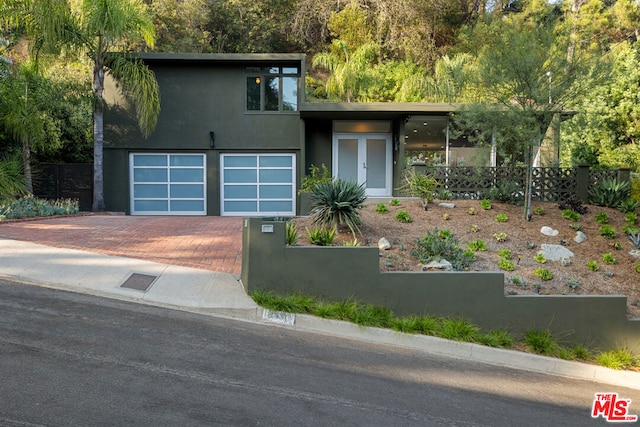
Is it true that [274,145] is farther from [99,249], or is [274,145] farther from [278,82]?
[99,249]

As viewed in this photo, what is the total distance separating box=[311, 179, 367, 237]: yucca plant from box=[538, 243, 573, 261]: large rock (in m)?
3.87

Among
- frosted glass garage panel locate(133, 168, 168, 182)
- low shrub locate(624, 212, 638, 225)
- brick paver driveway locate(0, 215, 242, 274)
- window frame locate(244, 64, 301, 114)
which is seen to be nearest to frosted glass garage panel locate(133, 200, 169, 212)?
frosted glass garage panel locate(133, 168, 168, 182)

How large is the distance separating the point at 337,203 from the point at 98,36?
12.1m

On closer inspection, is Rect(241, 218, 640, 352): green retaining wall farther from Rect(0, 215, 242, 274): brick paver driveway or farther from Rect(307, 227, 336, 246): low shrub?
Rect(0, 215, 242, 274): brick paver driveway

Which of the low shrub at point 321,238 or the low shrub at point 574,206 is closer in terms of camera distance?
the low shrub at point 321,238

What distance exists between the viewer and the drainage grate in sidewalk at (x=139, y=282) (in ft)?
27.6

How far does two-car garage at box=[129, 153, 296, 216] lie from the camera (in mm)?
19625

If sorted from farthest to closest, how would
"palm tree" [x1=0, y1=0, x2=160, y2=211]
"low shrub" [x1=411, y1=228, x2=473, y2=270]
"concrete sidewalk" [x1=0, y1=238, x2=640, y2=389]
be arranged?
"palm tree" [x1=0, y1=0, x2=160, y2=211], "low shrub" [x1=411, y1=228, x2=473, y2=270], "concrete sidewalk" [x1=0, y1=238, x2=640, y2=389]

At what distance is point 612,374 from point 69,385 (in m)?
7.10

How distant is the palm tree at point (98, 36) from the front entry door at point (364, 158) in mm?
6818

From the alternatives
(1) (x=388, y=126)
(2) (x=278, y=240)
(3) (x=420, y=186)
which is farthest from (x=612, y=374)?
(1) (x=388, y=126)

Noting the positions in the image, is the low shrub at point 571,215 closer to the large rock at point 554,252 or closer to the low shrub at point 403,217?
the large rock at point 554,252

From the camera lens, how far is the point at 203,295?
8266 mm

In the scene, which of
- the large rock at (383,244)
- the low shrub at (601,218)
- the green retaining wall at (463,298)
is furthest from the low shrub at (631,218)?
the large rock at (383,244)
